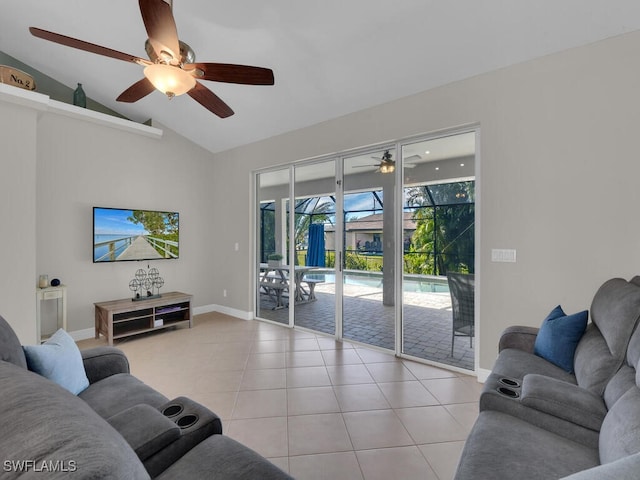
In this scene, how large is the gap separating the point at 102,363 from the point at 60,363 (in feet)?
1.18

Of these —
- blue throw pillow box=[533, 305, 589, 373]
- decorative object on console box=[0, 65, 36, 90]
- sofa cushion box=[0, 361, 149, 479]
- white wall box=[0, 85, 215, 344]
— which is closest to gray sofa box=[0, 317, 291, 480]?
sofa cushion box=[0, 361, 149, 479]

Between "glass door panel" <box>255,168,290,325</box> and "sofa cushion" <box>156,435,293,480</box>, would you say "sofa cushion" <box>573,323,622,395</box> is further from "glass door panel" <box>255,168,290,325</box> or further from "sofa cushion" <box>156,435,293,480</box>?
"glass door panel" <box>255,168,290,325</box>

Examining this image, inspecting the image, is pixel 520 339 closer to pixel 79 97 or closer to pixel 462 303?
pixel 462 303

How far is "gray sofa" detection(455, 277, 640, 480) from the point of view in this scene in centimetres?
109

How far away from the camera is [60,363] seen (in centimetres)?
156

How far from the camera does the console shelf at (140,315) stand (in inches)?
150

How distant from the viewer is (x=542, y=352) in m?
2.07

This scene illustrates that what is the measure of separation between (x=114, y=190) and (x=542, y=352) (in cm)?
516

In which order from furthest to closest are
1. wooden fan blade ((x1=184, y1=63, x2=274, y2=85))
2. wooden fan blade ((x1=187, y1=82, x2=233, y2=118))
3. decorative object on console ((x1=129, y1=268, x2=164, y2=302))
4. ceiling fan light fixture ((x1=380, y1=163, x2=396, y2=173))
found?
decorative object on console ((x1=129, y1=268, x2=164, y2=302)) → ceiling fan light fixture ((x1=380, y1=163, x2=396, y2=173)) → wooden fan blade ((x1=187, y1=82, x2=233, y2=118)) → wooden fan blade ((x1=184, y1=63, x2=274, y2=85))

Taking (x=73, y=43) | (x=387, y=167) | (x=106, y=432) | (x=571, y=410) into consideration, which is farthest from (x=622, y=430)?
(x=73, y=43)

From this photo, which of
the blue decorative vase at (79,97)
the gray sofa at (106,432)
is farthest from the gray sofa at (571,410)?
the blue decorative vase at (79,97)

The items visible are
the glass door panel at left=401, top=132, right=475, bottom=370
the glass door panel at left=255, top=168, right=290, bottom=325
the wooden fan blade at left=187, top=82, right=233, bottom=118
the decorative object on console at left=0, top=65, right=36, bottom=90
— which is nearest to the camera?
the wooden fan blade at left=187, top=82, right=233, bottom=118

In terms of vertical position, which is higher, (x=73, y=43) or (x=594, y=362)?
(x=73, y=43)

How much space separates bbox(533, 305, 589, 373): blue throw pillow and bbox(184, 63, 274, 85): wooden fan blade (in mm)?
2555
